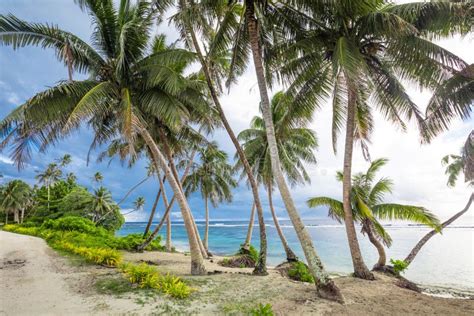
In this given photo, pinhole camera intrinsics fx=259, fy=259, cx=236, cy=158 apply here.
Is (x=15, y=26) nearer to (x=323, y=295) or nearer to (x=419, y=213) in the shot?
(x=323, y=295)

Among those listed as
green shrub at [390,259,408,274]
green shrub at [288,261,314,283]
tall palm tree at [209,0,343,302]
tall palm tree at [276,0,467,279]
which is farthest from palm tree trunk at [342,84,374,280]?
green shrub at [390,259,408,274]

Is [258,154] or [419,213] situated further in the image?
[258,154]

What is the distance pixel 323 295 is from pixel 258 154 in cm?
1153

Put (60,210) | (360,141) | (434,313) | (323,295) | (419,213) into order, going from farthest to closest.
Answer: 1. (60,210)
2. (360,141)
3. (419,213)
4. (323,295)
5. (434,313)

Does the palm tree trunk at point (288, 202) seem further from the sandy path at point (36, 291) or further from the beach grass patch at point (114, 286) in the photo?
the sandy path at point (36, 291)

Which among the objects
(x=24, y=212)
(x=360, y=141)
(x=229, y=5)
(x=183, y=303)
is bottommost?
(x=24, y=212)

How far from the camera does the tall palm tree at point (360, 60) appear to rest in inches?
251

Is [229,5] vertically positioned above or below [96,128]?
above

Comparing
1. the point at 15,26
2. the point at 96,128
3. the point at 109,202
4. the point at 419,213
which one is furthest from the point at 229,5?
the point at 109,202

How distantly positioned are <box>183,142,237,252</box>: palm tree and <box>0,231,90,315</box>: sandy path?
44.9 feet

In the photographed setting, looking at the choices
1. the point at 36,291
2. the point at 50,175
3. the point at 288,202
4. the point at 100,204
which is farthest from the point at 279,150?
the point at 50,175

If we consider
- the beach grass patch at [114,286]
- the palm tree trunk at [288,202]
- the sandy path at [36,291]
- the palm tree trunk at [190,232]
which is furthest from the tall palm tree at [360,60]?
the sandy path at [36,291]

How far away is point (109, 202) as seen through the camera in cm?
3058

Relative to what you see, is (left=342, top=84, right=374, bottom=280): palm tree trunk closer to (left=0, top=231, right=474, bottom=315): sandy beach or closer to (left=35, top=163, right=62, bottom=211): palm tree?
(left=0, top=231, right=474, bottom=315): sandy beach
